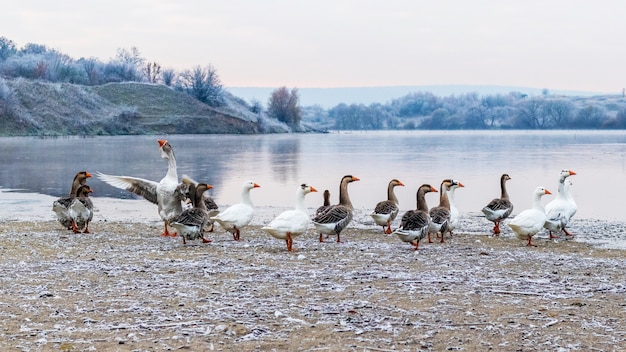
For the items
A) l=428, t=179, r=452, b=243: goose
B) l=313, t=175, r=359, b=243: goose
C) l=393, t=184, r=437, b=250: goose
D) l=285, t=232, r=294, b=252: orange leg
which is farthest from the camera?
l=428, t=179, r=452, b=243: goose

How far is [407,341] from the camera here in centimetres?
745

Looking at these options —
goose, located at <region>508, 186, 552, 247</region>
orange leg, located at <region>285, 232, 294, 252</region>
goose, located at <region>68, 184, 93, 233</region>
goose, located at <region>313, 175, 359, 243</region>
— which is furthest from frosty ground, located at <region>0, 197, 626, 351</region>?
goose, located at <region>68, 184, 93, 233</region>

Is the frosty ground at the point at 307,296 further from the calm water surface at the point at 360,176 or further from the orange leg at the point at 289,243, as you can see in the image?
the calm water surface at the point at 360,176

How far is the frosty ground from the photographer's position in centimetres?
752

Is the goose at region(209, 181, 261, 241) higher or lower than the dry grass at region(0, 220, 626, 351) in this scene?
higher

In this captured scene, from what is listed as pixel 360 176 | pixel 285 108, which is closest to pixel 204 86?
pixel 285 108

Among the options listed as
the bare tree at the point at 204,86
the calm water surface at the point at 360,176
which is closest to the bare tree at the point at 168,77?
the bare tree at the point at 204,86

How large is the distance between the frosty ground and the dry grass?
0.07 ft

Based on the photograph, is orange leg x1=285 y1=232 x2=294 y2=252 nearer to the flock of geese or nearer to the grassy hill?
the flock of geese

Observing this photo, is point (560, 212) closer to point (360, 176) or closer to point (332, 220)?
point (332, 220)

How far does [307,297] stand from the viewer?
9180 millimetres

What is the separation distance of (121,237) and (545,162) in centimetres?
3070

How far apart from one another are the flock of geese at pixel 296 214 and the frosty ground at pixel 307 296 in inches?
15.1

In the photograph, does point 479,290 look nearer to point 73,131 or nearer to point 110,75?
point 73,131
